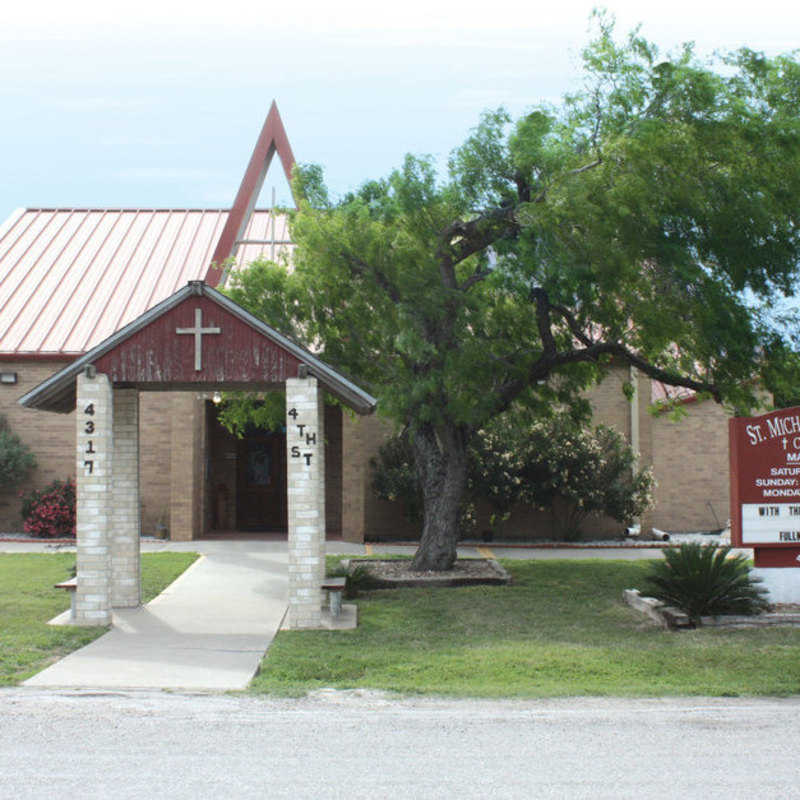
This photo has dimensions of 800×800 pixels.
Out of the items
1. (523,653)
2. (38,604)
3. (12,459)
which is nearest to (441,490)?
(523,653)

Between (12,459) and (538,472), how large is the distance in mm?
10831

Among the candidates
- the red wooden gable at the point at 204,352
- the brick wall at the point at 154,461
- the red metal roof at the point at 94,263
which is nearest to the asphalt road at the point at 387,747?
the red wooden gable at the point at 204,352

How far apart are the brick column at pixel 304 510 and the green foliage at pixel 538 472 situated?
819cm

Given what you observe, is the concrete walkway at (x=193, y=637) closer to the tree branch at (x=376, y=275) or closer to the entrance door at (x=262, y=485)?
the tree branch at (x=376, y=275)

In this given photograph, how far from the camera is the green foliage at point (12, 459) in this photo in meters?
20.7

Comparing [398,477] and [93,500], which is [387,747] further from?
[398,477]

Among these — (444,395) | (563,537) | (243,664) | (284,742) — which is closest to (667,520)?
(563,537)

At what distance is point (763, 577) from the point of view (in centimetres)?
1264

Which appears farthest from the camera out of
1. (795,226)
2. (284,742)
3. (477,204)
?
(477,204)

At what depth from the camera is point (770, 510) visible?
12703 mm

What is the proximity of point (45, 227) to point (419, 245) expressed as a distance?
15.8 m

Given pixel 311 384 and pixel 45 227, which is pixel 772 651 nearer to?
pixel 311 384

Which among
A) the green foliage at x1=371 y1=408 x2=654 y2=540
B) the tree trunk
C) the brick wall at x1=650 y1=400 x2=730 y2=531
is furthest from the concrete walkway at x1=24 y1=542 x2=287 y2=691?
the brick wall at x1=650 y1=400 x2=730 y2=531

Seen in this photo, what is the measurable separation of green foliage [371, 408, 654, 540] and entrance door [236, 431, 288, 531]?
3.32 metres
